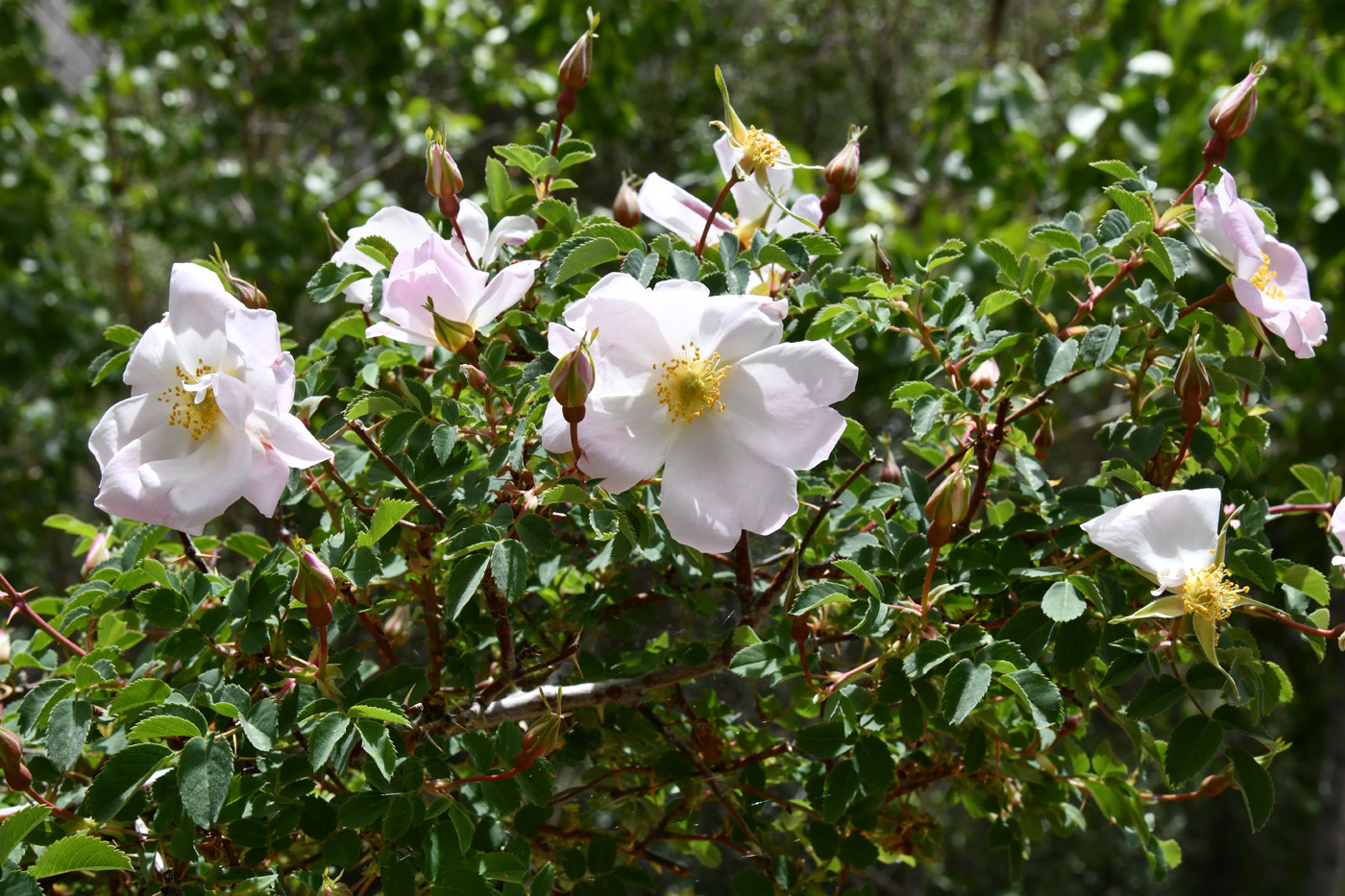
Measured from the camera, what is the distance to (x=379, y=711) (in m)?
0.55

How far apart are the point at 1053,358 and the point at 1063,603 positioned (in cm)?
15

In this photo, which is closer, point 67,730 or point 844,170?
point 67,730

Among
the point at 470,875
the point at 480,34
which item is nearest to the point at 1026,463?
the point at 470,875

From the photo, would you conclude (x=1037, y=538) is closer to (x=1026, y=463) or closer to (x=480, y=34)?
(x=1026, y=463)

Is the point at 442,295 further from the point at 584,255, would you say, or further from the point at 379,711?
the point at 379,711

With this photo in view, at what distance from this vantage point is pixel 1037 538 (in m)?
0.68

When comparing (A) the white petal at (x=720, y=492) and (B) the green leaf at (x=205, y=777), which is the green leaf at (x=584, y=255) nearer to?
(A) the white petal at (x=720, y=492)

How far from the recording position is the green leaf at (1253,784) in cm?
57

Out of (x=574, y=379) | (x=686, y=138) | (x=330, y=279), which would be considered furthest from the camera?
Result: (x=686, y=138)

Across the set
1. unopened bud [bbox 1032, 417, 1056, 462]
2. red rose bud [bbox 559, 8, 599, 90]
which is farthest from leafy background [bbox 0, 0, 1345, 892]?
red rose bud [bbox 559, 8, 599, 90]

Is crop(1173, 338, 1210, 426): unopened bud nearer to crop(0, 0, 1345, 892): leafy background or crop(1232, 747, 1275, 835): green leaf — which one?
crop(1232, 747, 1275, 835): green leaf

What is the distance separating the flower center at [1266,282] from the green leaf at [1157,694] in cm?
25

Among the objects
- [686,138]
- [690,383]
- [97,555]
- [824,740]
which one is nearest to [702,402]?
[690,383]

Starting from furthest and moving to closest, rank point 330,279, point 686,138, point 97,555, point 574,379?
1. point 686,138
2. point 97,555
3. point 330,279
4. point 574,379
